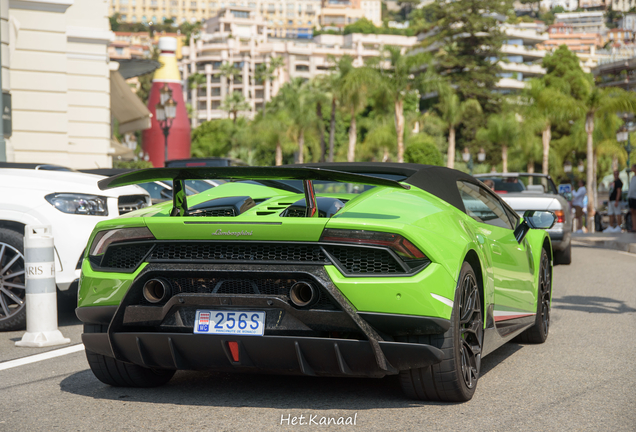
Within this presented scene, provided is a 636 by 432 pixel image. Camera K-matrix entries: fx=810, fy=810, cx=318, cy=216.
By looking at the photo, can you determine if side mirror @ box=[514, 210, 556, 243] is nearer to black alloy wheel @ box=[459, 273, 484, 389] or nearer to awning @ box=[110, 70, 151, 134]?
black alloy wheel @ box=[459, 273, 484, 389]

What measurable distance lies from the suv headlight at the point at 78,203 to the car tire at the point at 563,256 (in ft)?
27.5

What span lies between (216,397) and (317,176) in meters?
1.43

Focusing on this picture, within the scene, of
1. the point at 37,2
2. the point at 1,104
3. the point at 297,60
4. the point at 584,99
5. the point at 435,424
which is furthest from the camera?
the point at 297,60

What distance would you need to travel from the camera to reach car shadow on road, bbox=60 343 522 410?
169 inches

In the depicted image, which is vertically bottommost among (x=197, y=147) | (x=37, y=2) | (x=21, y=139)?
(x=197, y=147)

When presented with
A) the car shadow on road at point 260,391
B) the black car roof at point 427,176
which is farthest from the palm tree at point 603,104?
the car shadow on road at point 260,391

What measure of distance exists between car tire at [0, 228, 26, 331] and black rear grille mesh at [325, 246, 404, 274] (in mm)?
4032

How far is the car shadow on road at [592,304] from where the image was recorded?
817 cm

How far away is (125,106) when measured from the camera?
31.4 meters

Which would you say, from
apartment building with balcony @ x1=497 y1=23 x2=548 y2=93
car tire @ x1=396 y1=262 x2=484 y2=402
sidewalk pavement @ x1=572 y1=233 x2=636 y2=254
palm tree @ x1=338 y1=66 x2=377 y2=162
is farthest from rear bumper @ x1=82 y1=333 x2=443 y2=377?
apartment building with balcony @ x1=497 y1=23 x2=548 y2=93

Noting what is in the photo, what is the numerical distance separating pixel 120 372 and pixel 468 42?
99934 mm

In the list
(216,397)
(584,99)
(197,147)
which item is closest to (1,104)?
(216,397)

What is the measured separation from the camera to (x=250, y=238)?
3910mm

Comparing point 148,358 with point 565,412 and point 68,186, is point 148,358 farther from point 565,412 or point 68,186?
point 68,186
